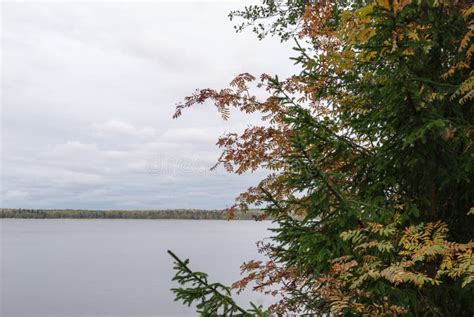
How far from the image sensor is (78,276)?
151 feet

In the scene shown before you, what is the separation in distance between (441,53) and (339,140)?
1.72 metres

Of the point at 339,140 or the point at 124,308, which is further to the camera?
the point at 124,308

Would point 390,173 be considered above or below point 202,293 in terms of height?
above

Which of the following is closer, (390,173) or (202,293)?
(202,293)

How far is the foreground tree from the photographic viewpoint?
4117mm

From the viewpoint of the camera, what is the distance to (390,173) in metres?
5.27

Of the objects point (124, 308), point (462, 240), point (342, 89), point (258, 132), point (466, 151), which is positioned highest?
point (342, 89)

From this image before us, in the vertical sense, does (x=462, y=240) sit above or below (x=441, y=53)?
below

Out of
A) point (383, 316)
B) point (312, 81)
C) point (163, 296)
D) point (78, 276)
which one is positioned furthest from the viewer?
point (78, 276)

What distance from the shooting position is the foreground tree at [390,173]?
162 inches

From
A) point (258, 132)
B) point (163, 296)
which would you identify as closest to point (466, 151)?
point (258, 132)

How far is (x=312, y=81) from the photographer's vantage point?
6141mm

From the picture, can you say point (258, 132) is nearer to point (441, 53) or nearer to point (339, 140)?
point (339, 140)

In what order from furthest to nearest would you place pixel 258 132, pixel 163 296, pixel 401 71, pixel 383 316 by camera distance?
pixel 163 296 < pixel 258 132 < pixel 401 71 < pixel 383 316
